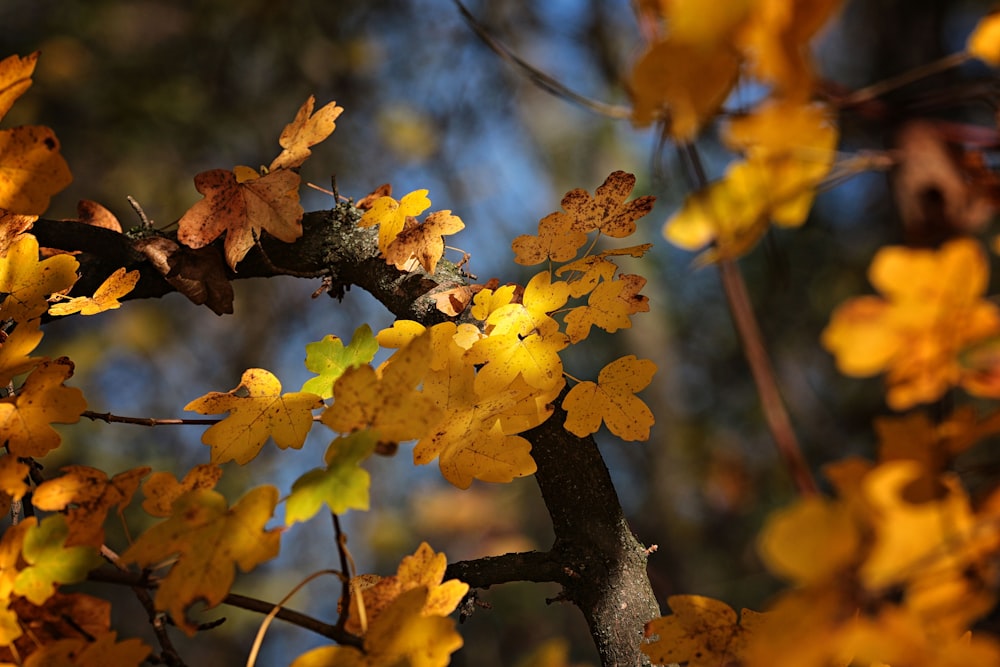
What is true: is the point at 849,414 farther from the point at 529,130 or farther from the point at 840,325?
the point at 840,325

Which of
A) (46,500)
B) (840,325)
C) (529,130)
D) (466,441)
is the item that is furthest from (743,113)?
(529,130)

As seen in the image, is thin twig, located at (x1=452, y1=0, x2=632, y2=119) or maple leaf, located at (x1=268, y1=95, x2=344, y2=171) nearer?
thin twig, located at (x1=452, y1=0, x2=632, y2=119)

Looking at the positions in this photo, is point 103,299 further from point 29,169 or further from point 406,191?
point 406,191

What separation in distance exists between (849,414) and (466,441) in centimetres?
400

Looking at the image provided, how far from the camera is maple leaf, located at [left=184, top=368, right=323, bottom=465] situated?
673 mm

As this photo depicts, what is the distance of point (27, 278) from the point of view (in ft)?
2.27

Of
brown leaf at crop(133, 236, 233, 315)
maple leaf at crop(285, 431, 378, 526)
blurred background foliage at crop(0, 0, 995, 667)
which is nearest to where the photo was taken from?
maple leaf at crop(285, 431, 378, 526)

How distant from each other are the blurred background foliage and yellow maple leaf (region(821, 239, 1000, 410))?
3.21 metres

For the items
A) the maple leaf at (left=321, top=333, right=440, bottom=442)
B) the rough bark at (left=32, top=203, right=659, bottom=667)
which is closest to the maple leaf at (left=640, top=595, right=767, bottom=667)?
the rough bark at (left=32, top=203, right=659, bottom=667)

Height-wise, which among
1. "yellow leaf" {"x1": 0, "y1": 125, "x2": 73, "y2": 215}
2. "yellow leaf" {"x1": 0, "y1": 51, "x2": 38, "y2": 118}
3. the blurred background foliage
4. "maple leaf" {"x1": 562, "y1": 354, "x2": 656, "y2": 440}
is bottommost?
"maple leaf" {"x1": 562, "y1": 354, "x2": 656, "y2": 440}

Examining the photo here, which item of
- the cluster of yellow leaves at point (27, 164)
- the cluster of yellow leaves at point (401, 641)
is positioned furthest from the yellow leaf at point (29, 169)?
the cluster of yellow leaves at point (401, 641)

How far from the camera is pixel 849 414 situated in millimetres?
4133

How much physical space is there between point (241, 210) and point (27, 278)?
7.8 inches

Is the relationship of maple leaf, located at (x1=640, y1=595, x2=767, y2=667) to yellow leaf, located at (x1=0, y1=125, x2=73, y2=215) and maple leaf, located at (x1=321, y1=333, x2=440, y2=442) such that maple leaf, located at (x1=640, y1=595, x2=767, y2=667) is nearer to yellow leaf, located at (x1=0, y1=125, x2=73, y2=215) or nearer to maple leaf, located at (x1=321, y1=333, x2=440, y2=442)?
maple leaf, located at (x1=321, y1=333, x2=440, y2=442)
